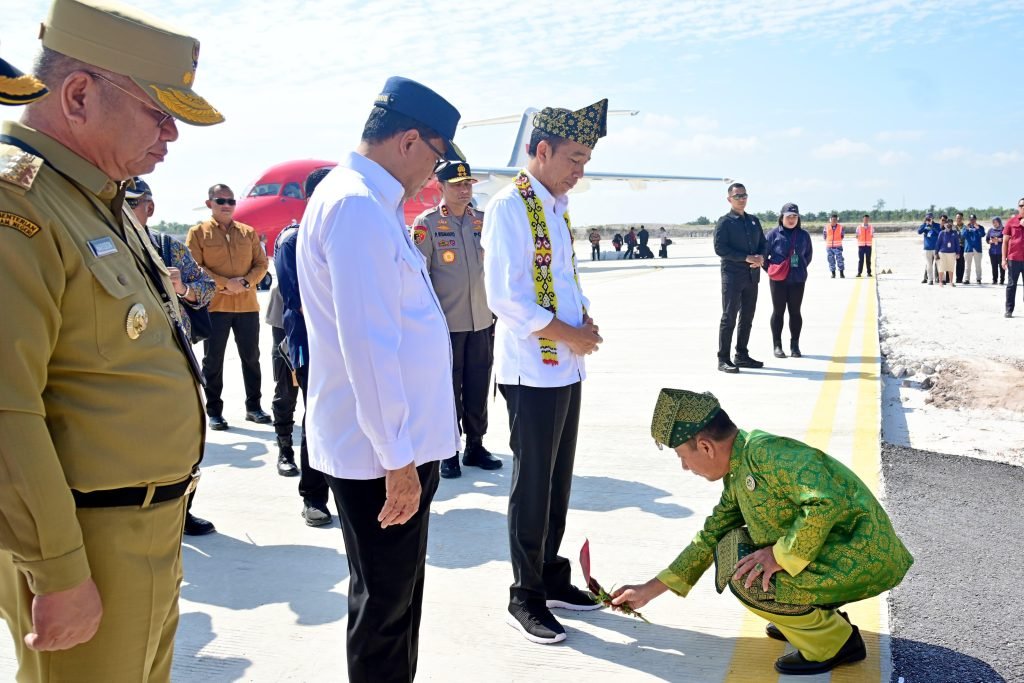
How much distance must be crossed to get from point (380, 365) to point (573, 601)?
1865mm

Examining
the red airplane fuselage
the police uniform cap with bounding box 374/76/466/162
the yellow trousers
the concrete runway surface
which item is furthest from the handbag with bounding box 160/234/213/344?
the red airplane fuselage

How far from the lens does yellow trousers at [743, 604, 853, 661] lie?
301cm

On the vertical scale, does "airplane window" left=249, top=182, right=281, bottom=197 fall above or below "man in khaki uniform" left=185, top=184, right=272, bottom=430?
above

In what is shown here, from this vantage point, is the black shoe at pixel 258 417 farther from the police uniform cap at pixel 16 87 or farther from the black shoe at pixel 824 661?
the police uniform cap at pixel 16 87

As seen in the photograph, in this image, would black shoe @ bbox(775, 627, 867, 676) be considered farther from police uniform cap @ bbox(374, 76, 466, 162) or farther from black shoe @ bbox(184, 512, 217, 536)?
black shoe @ bbox(184, 512, 217, 536)

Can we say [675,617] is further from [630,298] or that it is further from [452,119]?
[630,298]

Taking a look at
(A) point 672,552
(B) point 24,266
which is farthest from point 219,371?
(B) point 24,266

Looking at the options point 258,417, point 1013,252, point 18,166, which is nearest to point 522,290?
point 18,166

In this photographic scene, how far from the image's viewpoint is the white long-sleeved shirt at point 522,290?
338 cm

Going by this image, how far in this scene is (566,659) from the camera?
10.5 feet

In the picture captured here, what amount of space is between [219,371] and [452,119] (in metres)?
5.21

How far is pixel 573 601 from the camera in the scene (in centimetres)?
366

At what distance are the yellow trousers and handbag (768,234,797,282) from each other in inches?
295

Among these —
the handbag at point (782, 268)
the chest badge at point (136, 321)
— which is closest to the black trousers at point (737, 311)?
the handbag at point (782, 268)
